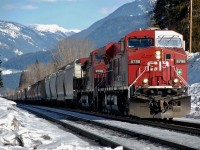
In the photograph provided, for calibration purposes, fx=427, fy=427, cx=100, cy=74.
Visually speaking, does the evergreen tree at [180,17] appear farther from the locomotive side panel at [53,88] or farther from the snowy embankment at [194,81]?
the locomotive side panel at [53,88]

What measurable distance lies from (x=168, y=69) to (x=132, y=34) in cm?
218

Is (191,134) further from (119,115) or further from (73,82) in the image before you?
(73,82)

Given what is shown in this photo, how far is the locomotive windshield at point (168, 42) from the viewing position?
18.5 metres

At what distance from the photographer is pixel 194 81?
34750 millimetres

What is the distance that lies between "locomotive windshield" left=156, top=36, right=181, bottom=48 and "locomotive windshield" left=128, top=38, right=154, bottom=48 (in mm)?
315

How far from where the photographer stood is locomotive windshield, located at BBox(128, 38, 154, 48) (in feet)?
60.8

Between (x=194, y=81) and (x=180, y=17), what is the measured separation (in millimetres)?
20362

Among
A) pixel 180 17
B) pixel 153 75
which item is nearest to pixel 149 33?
pixel 153 75

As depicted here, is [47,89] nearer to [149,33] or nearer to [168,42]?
[149,33]

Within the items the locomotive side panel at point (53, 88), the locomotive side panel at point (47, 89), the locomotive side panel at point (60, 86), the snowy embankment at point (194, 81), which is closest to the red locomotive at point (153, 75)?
the snowy embankment at point (194, 81)

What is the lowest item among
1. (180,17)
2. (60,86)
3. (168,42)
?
(60,86)

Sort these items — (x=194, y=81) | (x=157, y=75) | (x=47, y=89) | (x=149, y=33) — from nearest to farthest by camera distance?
(x=157, y=75) < (x=149, y=33) < (x=194, y=81) < (x=47, y=89)

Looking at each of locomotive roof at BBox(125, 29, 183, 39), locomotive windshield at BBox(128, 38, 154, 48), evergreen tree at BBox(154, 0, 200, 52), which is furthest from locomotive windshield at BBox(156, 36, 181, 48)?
evergreen tree at BBox(154, 0, 200, 52)

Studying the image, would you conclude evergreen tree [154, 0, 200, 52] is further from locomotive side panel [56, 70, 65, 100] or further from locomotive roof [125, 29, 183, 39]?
locomotive roof [125, 29, 183, 39]
